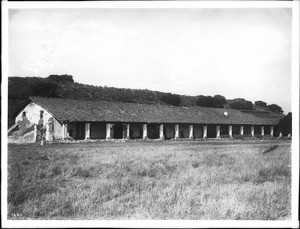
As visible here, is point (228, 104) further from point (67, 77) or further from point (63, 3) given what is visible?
point (63, 3)

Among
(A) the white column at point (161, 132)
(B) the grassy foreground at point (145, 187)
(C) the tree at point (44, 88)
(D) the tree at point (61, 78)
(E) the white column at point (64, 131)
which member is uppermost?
(D) the tree at point (61, 78)

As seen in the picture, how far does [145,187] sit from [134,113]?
13.9 m

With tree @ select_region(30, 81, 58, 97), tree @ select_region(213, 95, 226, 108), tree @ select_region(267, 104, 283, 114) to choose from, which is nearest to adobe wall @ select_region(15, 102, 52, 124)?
tree @ select_region(30, 81, 58, 97)

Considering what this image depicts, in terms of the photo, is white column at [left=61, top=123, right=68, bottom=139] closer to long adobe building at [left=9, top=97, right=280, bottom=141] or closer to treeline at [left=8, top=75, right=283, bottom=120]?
long adobe building at [left=9, top=97, right=280, bottom=141]

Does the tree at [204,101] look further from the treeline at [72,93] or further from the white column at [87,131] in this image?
the white column at [87,131]

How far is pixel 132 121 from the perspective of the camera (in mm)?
22219

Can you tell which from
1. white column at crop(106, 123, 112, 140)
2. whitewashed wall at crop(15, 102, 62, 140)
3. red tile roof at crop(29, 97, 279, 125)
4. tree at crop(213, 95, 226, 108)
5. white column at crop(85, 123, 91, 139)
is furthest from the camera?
white column at crop(106, 123, 112, 140)

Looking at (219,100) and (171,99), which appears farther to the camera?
(171,99)

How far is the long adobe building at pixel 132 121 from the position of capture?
1416cm

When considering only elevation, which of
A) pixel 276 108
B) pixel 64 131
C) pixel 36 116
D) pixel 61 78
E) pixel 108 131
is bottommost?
pixel 108 131

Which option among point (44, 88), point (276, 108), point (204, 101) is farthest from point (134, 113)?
point (276, 108)

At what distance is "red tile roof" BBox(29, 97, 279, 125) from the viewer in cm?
1545

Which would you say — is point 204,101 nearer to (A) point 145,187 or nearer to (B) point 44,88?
(B) point 44,88

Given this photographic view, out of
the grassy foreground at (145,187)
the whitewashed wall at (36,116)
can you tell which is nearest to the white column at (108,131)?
the whitewashed wall at (36,116)
